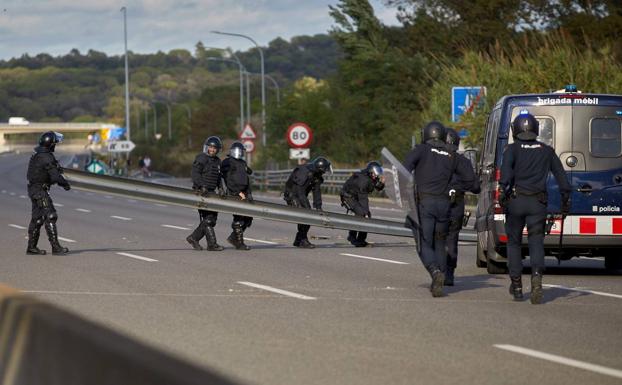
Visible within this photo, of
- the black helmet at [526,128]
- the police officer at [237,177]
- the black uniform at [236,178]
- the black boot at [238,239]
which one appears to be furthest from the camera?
the black uniform at [236,178]

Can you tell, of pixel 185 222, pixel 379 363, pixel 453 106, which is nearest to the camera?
pixel 379 363

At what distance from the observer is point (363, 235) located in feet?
74.3

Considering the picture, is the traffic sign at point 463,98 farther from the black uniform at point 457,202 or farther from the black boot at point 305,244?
the black uniform at point 457,202

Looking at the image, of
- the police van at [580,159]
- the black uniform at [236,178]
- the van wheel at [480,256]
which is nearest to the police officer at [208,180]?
the black uniform at [236,178]

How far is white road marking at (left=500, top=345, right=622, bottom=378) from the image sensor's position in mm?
8803

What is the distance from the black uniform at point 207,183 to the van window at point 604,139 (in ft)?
22.5

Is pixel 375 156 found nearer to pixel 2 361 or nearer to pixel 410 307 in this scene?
pixel 410 307

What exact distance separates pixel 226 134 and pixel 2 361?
118 metres

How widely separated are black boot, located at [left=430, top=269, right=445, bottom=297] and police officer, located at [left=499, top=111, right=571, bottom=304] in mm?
664

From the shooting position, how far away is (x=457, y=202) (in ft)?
46.6

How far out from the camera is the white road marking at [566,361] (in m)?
8.80

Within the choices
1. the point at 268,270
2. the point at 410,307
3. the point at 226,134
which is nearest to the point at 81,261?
the point at 268,270

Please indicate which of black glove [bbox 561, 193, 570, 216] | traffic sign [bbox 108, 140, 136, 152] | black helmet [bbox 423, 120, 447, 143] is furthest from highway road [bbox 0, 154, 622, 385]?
traffic sign [bbox 108, 140, 136, 152]

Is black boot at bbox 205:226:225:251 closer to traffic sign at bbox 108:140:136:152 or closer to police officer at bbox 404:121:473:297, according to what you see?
police officer at bbox 404:121:473:297
